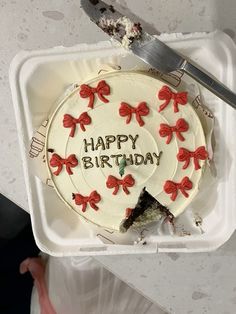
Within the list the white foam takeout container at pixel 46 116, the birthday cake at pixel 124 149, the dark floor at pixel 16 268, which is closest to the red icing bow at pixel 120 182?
the birthday cake at pixel 124 149

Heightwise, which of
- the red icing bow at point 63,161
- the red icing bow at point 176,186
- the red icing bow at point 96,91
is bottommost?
the red icing bow at point 63,161

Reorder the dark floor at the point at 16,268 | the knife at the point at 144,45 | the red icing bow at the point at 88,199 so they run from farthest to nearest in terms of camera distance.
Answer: the dark floor at the point at 16,268 < the red icing bow at the point at 88,199 < the knife at the point at 144,45

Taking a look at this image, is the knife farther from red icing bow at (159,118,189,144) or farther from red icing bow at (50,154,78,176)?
red icing bow at (50,154,78,176)

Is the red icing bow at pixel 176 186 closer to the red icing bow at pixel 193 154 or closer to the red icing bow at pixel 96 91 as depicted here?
the red icing bow at pixel 193 154

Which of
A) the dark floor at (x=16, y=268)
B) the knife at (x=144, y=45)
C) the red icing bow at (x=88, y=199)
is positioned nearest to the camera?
the knife at (x=144, y=45)

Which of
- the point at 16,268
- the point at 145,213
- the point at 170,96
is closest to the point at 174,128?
the point at 170,96

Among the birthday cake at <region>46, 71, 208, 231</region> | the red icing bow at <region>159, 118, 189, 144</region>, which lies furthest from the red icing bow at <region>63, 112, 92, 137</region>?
the red icing bow at <region>159, 118, 189, 144</region>

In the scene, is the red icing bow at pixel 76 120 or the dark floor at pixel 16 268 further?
the dark floor at pixel 16 268
